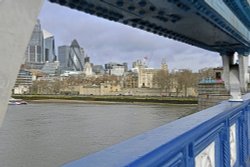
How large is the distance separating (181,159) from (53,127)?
90.3ft

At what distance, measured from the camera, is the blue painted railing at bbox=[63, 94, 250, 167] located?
4.25 ft

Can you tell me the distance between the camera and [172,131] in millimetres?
1928

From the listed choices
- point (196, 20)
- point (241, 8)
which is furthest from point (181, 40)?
point (196, 20)

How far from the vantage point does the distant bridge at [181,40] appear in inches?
31.0

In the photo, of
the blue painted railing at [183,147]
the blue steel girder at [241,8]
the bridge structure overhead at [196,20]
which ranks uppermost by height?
the blue steel girder at [241,8]

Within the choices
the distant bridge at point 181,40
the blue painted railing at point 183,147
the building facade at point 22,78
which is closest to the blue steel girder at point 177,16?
the distant bridge at point 181,40

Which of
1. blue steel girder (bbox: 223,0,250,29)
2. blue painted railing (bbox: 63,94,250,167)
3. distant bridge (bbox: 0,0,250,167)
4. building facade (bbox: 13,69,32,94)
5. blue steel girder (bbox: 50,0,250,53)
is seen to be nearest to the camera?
distant bridge (bbox: 0,0,250,167)

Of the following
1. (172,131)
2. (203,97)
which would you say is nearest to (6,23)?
(172,131)

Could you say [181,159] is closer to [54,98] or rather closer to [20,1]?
[20,1]

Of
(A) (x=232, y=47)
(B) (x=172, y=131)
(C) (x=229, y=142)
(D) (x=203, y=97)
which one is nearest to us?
(B) (x=172, y=131)

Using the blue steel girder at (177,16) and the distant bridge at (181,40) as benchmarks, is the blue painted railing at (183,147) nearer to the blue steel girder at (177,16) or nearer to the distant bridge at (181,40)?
the distant bridge at (181,40)

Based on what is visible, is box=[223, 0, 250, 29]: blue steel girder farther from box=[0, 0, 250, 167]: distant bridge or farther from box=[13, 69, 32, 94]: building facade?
box=[13, 69, 32, 94]: building facade

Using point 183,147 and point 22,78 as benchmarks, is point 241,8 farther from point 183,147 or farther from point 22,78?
point 22,78

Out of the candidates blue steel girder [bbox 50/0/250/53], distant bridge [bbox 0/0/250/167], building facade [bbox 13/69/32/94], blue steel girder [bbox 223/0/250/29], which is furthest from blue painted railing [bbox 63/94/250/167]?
blue steel girder [bbox 223/0/250/29]
